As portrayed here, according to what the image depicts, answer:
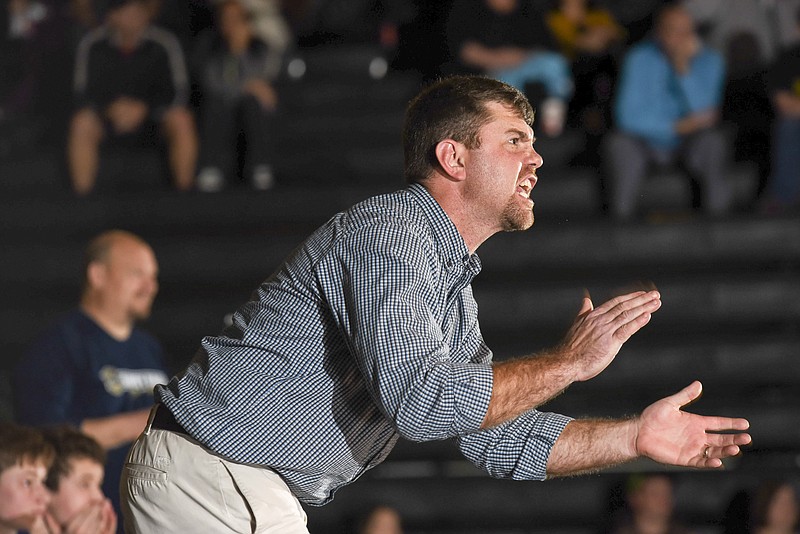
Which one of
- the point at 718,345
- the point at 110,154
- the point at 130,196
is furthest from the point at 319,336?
the point at 110,154

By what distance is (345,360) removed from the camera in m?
2.14

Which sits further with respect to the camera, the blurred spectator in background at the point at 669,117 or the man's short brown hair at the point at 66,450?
the blurred spectator in background at the point at 669,117

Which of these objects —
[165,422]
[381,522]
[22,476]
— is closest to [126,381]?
[22,476]

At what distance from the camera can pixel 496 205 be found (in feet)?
7.41

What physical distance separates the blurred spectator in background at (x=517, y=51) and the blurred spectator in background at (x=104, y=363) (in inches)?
94.6

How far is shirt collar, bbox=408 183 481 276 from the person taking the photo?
2.19m

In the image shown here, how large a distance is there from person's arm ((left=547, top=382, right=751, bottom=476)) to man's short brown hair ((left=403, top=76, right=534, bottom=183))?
58cm

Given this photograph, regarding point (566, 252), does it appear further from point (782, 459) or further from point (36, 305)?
point (36, 305)

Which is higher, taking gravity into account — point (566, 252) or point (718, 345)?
point (566, 252)

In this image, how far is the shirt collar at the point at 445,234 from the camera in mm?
2188

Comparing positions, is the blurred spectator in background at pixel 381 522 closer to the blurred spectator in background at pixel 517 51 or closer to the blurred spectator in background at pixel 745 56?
the blurred spectator in background at pixel 517 51

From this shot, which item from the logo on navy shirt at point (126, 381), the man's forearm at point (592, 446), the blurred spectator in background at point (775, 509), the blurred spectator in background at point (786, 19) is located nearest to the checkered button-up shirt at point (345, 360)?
the man's forearm at point (592, 446)

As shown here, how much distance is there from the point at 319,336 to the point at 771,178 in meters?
4.31

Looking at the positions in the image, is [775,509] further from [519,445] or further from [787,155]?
[519,445]
